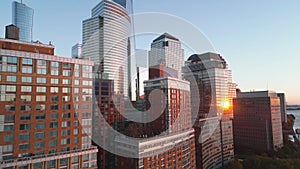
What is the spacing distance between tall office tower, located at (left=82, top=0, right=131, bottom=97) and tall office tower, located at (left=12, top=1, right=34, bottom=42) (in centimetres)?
3771

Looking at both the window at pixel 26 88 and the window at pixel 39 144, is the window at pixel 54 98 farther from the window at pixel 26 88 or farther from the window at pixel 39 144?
the window at pixel 39 144

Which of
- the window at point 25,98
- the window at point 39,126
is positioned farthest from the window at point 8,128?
the window at point 25,98

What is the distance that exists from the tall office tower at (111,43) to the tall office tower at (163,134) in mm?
23446

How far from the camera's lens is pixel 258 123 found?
138ft

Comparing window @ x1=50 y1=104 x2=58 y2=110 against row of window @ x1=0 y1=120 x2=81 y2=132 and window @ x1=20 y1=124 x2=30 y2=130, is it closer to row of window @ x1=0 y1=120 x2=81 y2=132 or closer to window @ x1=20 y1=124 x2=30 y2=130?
row of window @ x1=0 y1=120 x2=81 y2=132

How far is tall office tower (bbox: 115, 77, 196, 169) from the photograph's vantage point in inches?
789

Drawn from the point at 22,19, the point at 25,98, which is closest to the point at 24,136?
the point at 25,98

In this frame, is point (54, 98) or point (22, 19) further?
point (22, 19)

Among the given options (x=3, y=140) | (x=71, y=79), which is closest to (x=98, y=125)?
(x=71, y=79)

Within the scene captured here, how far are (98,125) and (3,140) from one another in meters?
15.6

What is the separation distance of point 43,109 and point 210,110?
29.1 m

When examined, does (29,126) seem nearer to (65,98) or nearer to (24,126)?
(24,126)

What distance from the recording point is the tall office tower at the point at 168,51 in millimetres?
62312

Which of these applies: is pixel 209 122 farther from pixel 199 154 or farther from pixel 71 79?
pixel 71 79
